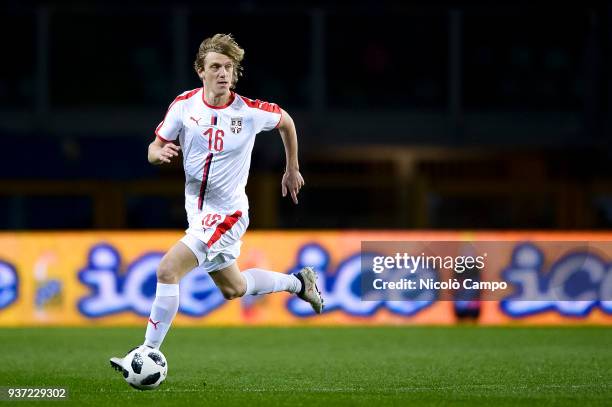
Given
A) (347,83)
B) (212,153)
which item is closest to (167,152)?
(212,153)

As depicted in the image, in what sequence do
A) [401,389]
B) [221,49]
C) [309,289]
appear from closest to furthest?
[221,49] → [401,389] → [309,289]

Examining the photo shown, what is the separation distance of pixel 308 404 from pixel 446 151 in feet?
43.4

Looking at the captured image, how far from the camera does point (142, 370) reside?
22.5 feet

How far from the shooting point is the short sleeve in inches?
280

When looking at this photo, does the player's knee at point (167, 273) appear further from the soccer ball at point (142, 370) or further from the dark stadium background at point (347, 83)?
the dark stadium background at point (347, 83)

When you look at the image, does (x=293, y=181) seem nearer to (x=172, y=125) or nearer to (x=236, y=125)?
(x=236, y=125)

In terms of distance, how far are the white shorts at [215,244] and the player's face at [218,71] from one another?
81 cm

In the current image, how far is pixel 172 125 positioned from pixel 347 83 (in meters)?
13.2

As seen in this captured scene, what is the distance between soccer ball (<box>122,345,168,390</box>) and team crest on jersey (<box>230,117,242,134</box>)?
56.3 inches

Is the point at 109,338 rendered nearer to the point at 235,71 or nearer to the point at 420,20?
the point at 235,71

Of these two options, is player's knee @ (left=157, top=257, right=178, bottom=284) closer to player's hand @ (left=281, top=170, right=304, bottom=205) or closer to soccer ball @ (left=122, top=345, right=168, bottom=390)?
soccer ball @ (left=122, top=345, right=168, bottom=390)

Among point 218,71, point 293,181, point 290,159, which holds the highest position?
point 218,71

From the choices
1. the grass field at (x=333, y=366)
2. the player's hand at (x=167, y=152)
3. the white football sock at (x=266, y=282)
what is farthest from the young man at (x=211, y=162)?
the grass field at (x=333, y=366)

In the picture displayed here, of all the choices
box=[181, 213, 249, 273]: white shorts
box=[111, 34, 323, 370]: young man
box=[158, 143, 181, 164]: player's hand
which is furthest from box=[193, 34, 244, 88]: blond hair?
box=[181, 213, 249, 273]: white shorts
